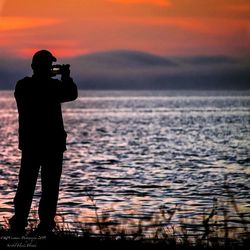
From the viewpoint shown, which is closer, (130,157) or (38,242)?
(38,242)

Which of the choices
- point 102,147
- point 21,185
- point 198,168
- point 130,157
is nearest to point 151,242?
point 21,185

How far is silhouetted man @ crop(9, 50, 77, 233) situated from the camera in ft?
34.6

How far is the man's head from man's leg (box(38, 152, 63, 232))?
3.66ft

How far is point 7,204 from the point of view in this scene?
A: 20.0 meters

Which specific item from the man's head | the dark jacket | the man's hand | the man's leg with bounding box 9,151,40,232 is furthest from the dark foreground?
the man's head

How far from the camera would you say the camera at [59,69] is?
34.5 ft

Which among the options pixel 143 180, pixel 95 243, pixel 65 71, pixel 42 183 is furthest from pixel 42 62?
pixel 143 180

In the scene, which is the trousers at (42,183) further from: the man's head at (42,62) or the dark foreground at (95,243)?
the man's head at (42,62)

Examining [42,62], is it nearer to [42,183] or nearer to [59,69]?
[59,69]

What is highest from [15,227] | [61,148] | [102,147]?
[61,148]

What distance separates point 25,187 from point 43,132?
0.79 meters

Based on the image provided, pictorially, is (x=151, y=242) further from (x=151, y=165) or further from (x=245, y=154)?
(x=245, y=154)

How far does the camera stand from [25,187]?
1073 centimetres

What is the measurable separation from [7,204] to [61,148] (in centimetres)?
979
